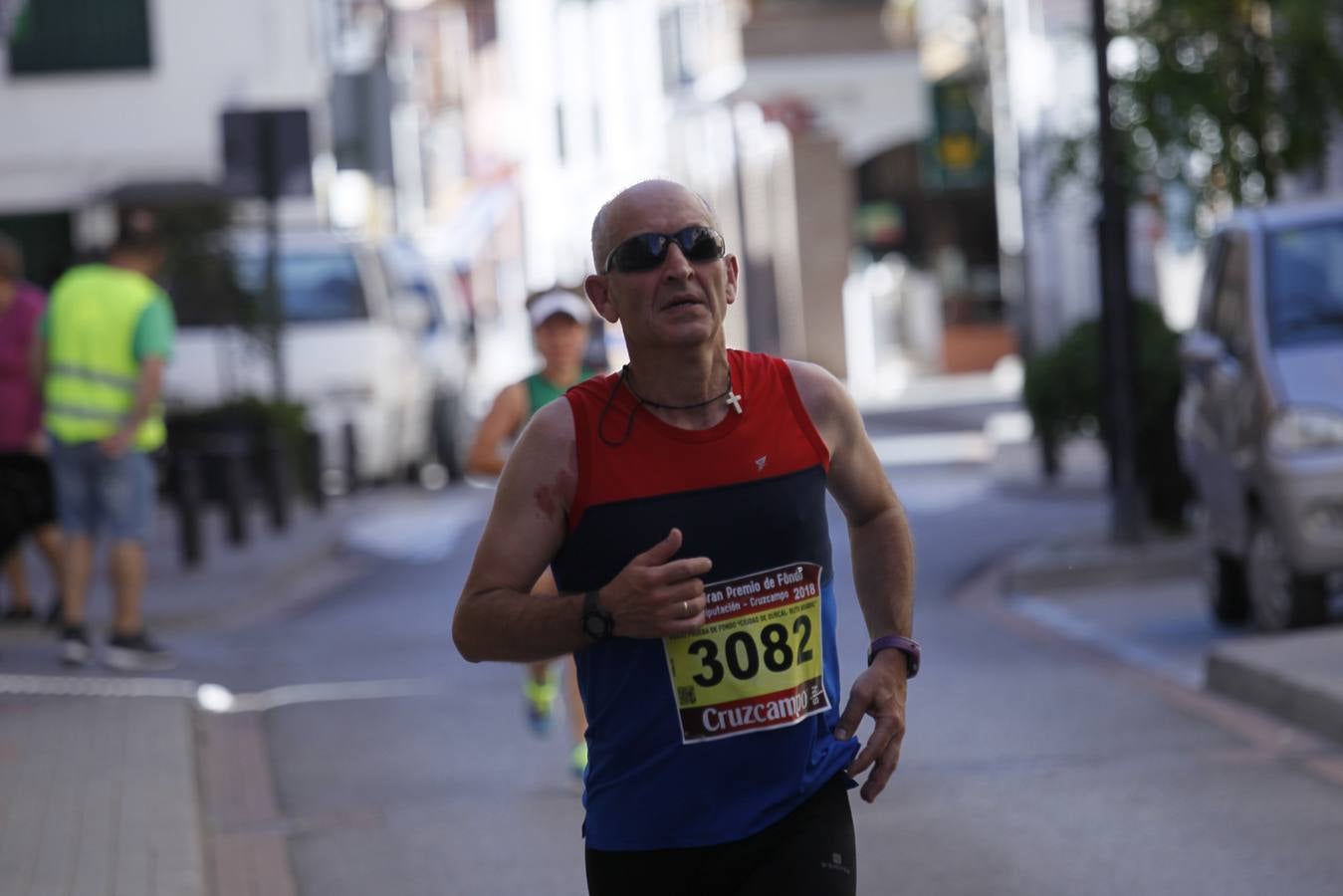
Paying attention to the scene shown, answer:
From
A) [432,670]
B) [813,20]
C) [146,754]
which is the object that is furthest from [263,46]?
[146,754]

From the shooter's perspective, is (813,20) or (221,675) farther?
(813,20)

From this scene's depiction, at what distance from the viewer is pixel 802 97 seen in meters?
41.3

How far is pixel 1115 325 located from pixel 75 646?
6077 mm

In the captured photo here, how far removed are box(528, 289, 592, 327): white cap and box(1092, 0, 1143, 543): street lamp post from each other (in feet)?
22.1

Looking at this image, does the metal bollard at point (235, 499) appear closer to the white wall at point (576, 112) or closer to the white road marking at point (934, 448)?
the white road marking at point (934, 448)

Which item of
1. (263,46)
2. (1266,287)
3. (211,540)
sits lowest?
(211,540)

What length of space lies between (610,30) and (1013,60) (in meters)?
24.6

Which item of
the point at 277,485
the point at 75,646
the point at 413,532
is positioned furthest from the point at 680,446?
the point at 413,532

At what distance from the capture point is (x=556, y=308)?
8.05 metres

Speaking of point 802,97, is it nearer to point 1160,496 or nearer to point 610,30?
point 610,30

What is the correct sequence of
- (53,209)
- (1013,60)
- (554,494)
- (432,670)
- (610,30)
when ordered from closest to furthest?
1. (554,494)
2. (432,670)
3. (53,209)
4. (1013,60)
5. (610,30)

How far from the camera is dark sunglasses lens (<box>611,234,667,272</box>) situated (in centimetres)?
388

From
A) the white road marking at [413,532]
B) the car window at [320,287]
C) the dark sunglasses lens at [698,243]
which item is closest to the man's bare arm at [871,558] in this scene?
the dark sunglasses lens at [698,243]

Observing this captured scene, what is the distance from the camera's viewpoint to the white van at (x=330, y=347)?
844 inches
